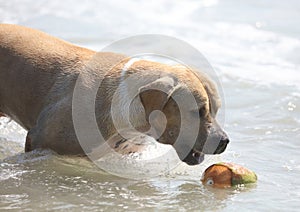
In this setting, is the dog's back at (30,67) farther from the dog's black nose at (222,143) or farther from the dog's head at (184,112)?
the dog's black nose at (222,143)

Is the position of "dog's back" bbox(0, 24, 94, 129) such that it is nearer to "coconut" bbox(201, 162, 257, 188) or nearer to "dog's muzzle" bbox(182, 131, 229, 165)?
"dog's muzzle" bbox(182, 131, 229, 165)

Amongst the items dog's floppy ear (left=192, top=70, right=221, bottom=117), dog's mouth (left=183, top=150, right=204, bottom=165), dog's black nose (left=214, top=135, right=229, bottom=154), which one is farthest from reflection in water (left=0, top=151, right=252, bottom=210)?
dog's floppy ear (left=192, top=70, right=221, bottom=117)

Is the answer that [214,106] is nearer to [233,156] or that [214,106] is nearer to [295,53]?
[233,156]

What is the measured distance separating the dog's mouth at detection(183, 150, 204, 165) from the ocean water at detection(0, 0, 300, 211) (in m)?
0.19

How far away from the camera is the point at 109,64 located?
6234mm

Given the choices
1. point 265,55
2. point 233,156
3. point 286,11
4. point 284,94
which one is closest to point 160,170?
point 233,156

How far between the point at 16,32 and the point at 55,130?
1158mm

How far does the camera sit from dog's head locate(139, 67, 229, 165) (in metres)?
5.66

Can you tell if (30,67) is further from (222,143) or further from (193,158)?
(222,143)

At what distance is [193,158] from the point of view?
5922mm

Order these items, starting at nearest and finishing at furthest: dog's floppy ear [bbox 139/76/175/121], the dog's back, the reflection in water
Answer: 1. the reflection in water
2. dog's floppy ear [bbox 139/76/175/121]
3. the dog's back

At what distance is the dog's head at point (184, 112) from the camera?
5.66m

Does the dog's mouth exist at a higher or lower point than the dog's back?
lower

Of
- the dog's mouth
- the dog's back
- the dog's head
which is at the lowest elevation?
the dog's mouth
